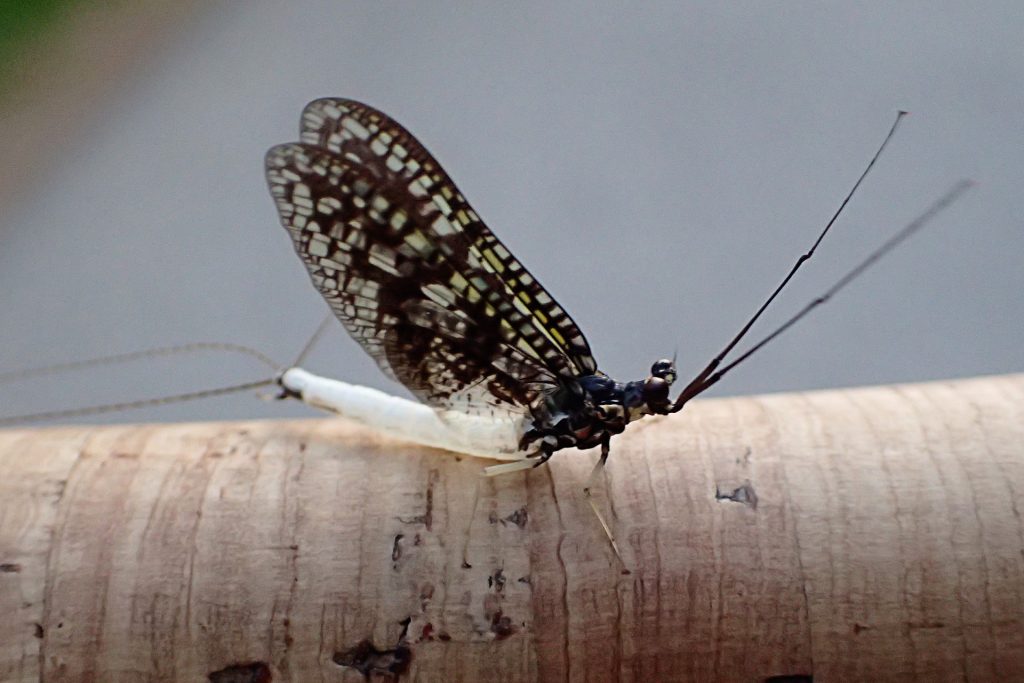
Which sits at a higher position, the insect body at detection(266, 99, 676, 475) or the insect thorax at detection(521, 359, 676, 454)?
the insect body at detection(266, 99, 676, 475)

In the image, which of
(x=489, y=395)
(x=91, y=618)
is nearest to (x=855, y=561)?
(x=489, y=395)

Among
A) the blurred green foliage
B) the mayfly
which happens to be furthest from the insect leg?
the blurred green foliage

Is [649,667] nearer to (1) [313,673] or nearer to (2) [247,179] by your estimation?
(1) [313,673]

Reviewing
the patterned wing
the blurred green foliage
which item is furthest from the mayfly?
the blurred green foliage

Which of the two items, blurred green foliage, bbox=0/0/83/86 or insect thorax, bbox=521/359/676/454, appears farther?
blurred green foliage, bbox=0/0/83/86

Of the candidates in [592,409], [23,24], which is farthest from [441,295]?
[23,24]

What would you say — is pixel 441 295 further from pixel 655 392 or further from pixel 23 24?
pixel 23 24

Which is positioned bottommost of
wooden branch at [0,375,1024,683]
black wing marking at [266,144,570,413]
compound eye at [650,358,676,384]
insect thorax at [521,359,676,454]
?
wooden branch at [0,375,1024,683]

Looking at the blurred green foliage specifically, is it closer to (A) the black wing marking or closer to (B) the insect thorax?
(A) the black wing marking
